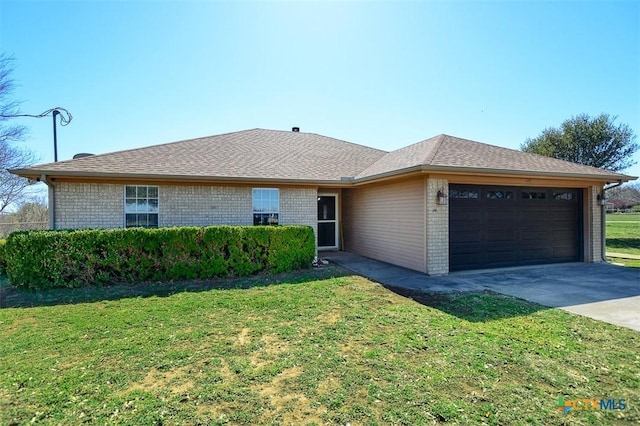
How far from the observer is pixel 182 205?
10.2 meters

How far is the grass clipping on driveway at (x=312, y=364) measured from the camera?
287cm

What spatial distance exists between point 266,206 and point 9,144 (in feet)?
57.5

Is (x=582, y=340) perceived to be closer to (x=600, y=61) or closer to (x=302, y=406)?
(x=302, y=406)

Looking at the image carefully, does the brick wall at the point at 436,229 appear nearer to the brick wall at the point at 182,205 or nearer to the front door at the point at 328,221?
the brick wall at the point at 182,205

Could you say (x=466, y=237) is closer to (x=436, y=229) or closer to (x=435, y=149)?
(x=436, y=229)

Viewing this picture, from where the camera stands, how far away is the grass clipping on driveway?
287cm

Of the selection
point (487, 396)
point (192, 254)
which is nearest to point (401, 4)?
point (192, 254)

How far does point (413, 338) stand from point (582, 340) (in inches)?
89.2

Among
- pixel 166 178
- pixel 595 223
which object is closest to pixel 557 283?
pixel 595 223

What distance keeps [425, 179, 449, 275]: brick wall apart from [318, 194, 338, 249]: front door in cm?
580

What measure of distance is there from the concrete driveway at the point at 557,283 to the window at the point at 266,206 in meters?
2.86

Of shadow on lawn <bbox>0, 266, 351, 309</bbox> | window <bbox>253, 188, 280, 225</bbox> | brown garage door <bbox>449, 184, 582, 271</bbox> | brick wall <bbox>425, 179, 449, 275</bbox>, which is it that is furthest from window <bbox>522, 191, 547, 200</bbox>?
window <bbox>253, 188, 280, 225</bbox>

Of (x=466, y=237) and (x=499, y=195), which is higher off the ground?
(x=499, y=195)

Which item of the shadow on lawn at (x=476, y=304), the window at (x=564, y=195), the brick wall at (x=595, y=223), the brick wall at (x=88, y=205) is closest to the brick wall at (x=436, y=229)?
the shadow on lawn at (x=476, y=304)
